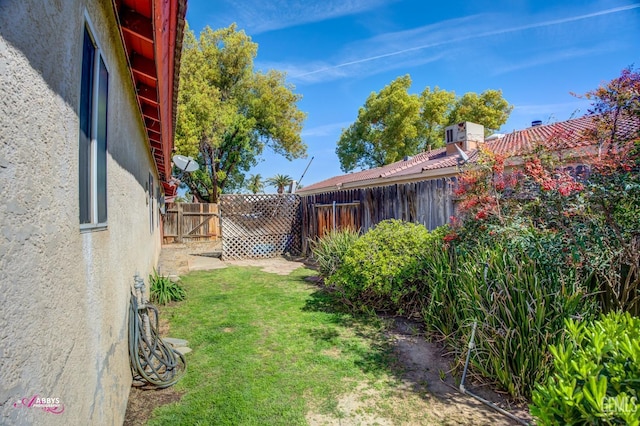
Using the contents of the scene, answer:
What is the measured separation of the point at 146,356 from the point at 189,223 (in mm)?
15807

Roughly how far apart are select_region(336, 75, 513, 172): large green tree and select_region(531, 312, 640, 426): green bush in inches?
1029

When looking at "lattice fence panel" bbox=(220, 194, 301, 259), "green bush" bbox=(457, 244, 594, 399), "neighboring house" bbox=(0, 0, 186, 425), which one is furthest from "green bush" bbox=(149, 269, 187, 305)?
"lattice fence panel" bbox=(220, 194, 301, 259)

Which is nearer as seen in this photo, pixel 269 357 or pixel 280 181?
pixel 269 357

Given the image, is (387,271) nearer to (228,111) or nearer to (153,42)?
(153,42)

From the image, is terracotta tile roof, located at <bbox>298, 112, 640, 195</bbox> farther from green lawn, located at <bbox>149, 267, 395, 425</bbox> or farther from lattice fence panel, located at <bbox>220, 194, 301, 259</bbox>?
lattice fence panel, located at <bbox>220, 194, 301, 259</bbox>

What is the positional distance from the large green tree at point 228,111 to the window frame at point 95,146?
16163mm

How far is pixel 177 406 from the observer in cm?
288

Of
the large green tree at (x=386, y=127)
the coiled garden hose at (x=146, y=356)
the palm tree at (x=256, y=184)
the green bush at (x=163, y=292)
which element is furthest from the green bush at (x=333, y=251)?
the palm tree at (x=256, y=184)

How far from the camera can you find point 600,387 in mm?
1321

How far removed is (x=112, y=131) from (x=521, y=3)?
1011 cm

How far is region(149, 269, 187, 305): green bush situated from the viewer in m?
5.89

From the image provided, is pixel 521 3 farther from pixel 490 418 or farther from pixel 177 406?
pixel 177 406

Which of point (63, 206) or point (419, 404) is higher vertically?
point (63, 206)

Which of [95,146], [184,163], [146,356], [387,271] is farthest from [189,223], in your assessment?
[95,146]
